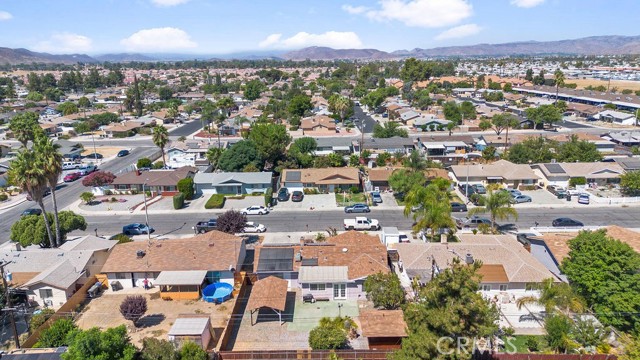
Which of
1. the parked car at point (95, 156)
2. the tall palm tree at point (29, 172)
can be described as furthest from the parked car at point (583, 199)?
the parked car at point (95, 156)

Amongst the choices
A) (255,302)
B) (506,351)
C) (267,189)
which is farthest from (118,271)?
(506,351)

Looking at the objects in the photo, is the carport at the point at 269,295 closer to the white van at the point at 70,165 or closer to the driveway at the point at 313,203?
the driveway at the point at 313,203

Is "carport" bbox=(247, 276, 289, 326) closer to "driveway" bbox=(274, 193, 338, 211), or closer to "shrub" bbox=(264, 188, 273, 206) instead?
"shrub" bbox=(264, 188, 273, 206)

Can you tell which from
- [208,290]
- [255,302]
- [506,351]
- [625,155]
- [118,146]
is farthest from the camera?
[118,146]

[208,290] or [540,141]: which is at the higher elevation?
[540,141]

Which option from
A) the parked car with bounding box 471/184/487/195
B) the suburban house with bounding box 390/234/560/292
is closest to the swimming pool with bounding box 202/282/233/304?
the suburban house with bounding box 390/234/560/292

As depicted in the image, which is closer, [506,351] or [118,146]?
[506,351]

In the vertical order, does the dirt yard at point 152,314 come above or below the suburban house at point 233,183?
below

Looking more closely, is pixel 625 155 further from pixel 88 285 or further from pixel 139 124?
pixel 139 124
